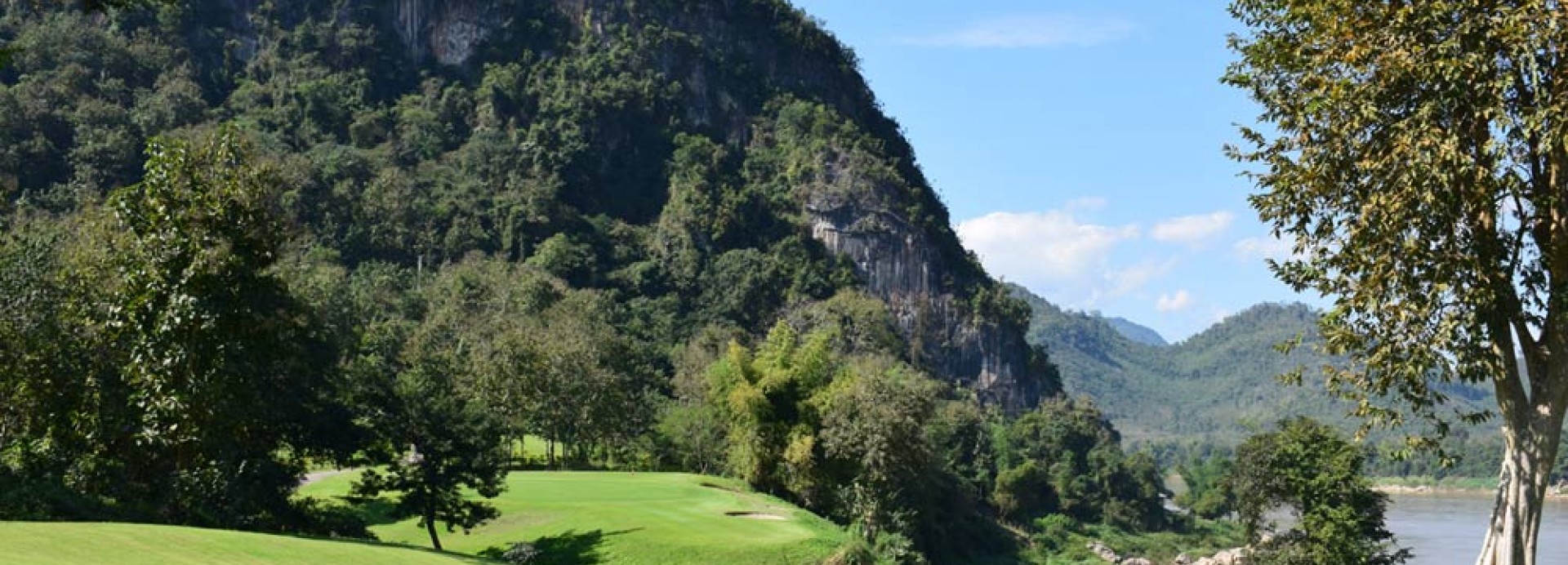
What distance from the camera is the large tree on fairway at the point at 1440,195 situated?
11102mm

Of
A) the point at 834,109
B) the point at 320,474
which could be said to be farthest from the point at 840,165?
the point at 320,474

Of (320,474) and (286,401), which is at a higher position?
(286,401)

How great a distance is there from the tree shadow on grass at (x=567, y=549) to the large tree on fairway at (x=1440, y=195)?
24.0 m

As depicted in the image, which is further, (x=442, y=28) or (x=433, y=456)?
(x=442, y=28)

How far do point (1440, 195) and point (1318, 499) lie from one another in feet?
106

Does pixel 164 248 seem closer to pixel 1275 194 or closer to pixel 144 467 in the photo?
pixel 144 467

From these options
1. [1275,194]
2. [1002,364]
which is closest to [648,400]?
[1275,194]

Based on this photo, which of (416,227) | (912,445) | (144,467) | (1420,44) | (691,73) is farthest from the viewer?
(691,73)

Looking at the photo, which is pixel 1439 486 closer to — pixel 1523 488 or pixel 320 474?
pixel 320 474

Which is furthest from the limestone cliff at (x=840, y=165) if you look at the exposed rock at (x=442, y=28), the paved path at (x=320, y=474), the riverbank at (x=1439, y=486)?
the paved path at (x=320, y=474)

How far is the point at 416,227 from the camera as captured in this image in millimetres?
112500

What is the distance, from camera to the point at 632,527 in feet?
114

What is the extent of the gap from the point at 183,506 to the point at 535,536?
11748 millimetres

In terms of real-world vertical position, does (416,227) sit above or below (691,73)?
below
